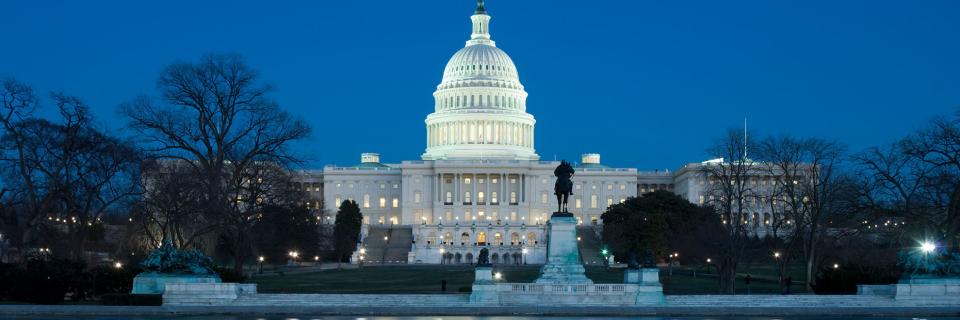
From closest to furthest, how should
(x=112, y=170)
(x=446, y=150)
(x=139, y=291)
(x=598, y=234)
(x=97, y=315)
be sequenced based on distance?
(x=97, y=315) → (x=139, y=291) → (x=112, y=170) → (x=598, y=234) → (x=446, y=150)

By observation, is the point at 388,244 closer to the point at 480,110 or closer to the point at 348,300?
the point at 480,110

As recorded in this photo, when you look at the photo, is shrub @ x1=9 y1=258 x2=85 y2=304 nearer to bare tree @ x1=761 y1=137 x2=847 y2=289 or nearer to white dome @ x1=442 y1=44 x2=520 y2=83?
bare tree @ x1=761 y1=137 x2=847 y2=289

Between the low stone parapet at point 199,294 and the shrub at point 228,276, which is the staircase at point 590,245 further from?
the low stone parapet at point 199,294

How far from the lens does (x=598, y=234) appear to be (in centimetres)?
13788

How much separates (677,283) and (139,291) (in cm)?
3042

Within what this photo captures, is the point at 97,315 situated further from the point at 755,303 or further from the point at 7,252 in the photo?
the point at 7,252

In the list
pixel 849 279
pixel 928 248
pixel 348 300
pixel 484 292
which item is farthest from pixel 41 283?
pixel 928 248

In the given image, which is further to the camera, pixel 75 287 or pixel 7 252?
pixel 7 252

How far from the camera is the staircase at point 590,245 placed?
114 metres

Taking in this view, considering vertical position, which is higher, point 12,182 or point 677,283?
point 12,182

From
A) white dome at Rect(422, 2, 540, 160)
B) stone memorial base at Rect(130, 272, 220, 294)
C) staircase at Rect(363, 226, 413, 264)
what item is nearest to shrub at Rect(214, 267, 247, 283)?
stone memorial base at Rect(130, 272, 220, 294)

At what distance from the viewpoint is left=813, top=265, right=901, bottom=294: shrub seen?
162 ft

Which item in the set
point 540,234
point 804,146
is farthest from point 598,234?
point 804,146

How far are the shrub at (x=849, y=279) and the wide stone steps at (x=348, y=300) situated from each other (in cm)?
1436
